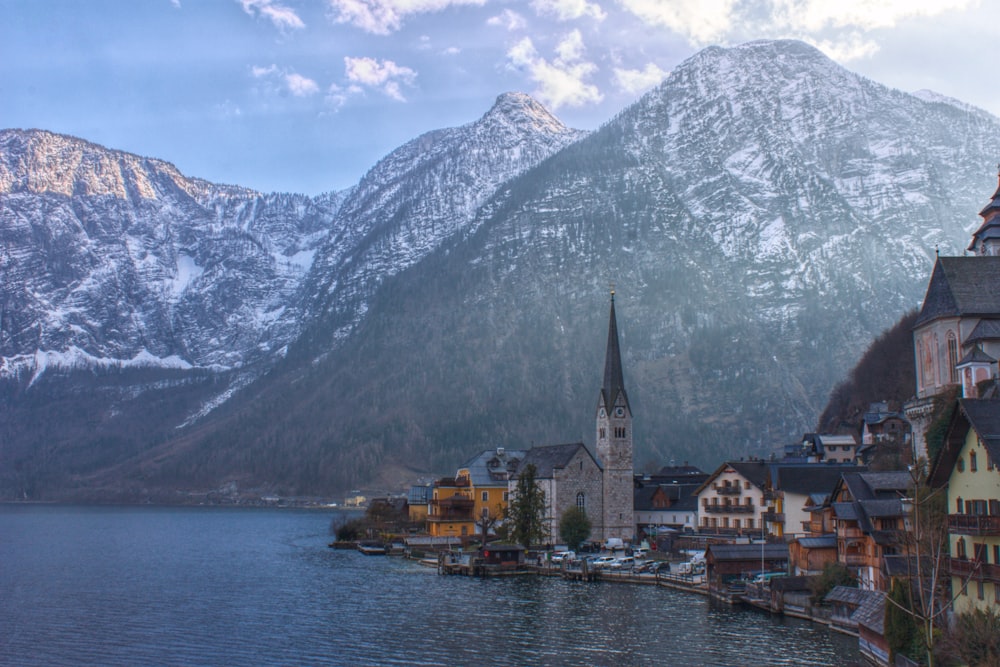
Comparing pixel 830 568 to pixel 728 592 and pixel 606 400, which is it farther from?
pixel 606 400

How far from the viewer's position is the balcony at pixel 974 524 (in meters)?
39.3

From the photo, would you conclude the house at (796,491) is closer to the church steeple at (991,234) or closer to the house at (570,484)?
the church steeple at (991,234)

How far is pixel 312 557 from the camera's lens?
370ft

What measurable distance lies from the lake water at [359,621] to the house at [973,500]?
916cm

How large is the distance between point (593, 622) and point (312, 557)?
5769cm

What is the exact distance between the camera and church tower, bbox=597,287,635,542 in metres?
111

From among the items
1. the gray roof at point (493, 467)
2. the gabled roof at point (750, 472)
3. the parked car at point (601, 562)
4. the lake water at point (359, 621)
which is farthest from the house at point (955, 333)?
the gray roof at point (493, 467)

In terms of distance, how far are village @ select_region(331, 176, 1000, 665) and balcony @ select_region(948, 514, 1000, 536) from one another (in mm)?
80

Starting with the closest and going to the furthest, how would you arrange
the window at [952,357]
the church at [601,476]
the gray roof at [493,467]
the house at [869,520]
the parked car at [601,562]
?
the window at [952,357]
the house at [869,520]
the parked car at [601,562]
the church at [601,476]
the gray roof at [493,467]

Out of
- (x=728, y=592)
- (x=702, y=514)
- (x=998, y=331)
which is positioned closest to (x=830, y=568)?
(x=728, y=592)

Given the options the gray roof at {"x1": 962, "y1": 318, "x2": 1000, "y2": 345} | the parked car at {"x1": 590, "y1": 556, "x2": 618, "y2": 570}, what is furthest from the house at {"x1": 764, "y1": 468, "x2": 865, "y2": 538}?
the gray roof at {"x1": 962, "y1": 318, "x2": 1000, "y2": 345}

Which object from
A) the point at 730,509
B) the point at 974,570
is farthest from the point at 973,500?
the point at 730,509

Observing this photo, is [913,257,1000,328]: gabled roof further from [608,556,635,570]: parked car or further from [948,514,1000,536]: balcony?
[608,556,635,570]: parked car

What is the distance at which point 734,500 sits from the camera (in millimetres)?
100312
